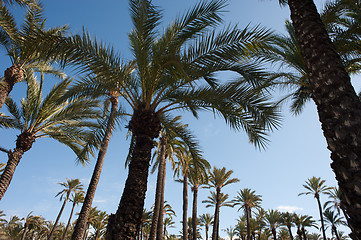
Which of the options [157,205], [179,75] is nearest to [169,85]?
[179,75]

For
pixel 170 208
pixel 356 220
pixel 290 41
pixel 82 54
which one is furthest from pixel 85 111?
pixel 170 208

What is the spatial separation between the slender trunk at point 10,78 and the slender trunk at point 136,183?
20.4ft

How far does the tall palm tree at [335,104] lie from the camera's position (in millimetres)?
2582

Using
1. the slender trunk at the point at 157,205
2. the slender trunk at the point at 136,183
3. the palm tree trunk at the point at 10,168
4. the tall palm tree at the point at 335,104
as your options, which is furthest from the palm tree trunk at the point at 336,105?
the slender trunk at the point at 157,205

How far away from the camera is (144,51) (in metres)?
7.05

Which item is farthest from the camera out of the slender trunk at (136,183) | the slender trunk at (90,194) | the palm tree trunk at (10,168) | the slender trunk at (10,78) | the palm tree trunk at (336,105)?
the slender trunk at (90,194)

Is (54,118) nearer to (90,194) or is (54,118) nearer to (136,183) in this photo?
(90,194)

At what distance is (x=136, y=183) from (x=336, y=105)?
471cm

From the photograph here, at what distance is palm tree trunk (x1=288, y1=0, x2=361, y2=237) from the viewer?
101 inches

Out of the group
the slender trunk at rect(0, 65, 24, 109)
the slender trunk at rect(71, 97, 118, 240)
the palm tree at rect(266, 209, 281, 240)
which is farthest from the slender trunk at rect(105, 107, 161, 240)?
the palm tree at rect(266, 209, 281, 240)

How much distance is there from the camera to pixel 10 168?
9.36 meters

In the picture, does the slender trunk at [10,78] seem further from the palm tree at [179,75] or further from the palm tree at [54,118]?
the palm tree at [179,75]

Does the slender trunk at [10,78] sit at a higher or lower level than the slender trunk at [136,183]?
higher

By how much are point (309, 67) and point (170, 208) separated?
30403 mm
